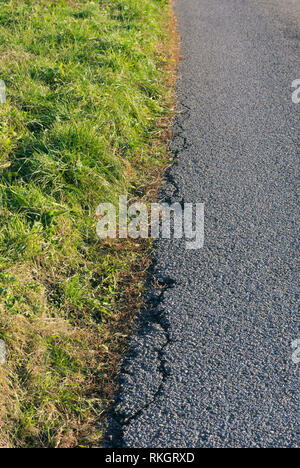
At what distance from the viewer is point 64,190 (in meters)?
3.52

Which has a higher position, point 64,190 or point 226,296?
point 64,190

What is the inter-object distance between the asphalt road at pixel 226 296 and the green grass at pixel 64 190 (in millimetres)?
249

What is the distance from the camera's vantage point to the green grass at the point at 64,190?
94.4 inches

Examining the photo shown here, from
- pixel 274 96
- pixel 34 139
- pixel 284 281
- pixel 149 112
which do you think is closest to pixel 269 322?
pixel 284 281

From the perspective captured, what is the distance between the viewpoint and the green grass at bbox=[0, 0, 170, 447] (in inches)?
94.4

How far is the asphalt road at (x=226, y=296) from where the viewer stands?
2266 mm

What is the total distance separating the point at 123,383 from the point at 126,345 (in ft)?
0.81

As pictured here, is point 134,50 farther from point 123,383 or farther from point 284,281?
point 123,383

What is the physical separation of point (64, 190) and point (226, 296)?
1453mm

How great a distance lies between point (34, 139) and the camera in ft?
12.8

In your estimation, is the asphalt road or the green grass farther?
the green grass

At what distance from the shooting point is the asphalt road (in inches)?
89.2

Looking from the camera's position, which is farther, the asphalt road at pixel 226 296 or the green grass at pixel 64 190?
the green grass at pixel 64 190

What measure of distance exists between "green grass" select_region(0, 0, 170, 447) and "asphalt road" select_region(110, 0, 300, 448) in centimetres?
25
